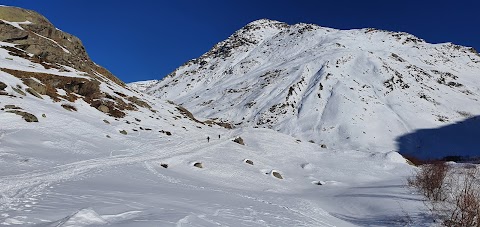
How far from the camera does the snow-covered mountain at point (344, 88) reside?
9300cm

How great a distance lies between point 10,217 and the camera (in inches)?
319

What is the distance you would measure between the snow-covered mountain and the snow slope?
45.8 meters

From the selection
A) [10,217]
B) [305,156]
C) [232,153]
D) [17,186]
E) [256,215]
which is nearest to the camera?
[10,217]

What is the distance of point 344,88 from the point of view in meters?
111

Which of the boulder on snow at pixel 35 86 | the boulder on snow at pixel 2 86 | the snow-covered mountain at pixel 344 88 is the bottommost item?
the boulder on snow at pixel 2 86

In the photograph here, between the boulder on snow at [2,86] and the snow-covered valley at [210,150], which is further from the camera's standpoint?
the boulder on snow at [2,86]

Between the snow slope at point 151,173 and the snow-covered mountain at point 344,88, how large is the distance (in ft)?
150

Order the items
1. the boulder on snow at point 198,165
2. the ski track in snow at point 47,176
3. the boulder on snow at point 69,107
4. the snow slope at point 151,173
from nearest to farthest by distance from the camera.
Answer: the snow slope at point 151,173, the ski track in snow at point 47,176, the boulder on snow at point 198,165, the boulder on snow at point 69,107

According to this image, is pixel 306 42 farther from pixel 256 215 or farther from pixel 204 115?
pixel 256 215

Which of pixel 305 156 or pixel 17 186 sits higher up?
pixel 305 156

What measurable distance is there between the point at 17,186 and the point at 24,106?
22.3 meters

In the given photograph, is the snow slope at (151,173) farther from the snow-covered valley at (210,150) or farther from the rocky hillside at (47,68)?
the rocky hillside at (47,68)

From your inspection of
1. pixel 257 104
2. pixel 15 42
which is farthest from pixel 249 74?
pixel 15 42

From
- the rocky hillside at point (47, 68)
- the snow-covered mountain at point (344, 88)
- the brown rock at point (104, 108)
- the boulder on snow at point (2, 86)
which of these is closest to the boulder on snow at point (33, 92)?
the rocky hillside at point (47, 68)
